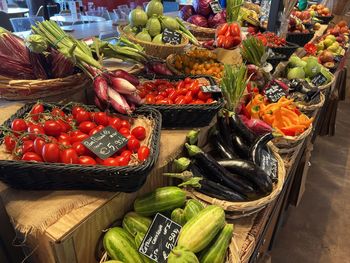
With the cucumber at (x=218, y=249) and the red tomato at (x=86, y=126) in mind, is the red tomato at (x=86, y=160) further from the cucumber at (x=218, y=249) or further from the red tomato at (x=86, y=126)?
the cucumber at (x=218, y=249)

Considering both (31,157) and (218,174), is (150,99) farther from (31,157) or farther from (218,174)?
(31,157)

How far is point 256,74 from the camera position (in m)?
2.17

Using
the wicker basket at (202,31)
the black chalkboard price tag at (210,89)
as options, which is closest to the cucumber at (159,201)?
the black chalkboard price tag at (210,89)

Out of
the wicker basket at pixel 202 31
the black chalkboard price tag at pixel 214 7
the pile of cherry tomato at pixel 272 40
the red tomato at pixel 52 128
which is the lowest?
the red tomato at pixel 52 128

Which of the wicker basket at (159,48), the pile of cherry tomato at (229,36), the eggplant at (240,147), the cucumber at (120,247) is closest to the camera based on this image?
the cucumber at (120,247)

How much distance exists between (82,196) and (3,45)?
2.60ft

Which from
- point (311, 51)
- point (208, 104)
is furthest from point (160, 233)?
point (311, 51)

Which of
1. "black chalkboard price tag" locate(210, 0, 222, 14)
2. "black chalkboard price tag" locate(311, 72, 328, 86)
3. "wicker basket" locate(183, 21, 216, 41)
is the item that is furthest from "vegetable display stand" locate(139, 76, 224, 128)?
"black chalkboard price tag" locate(311, 72, 328, 86)

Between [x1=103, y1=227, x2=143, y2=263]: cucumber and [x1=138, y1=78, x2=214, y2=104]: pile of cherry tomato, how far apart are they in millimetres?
617

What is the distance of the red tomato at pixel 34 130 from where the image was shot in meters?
0.96

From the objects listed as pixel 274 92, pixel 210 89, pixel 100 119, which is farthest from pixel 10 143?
→ pixel 274 92

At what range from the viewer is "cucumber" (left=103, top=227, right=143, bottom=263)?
3.18ft

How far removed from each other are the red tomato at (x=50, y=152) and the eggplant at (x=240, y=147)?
90cm

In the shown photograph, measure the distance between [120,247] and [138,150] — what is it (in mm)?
320
